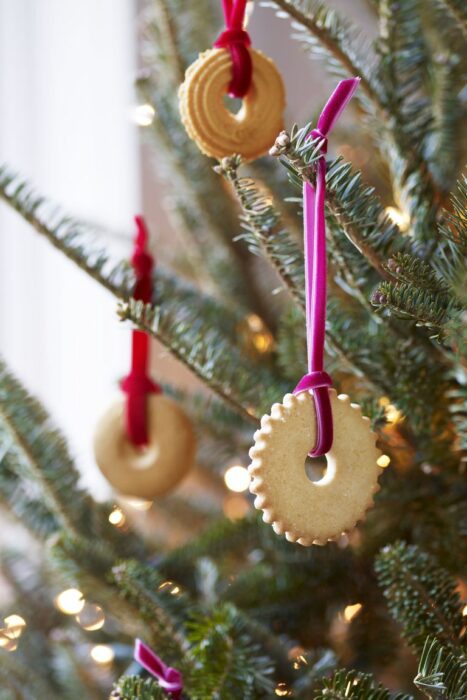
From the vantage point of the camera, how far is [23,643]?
0.50 meters

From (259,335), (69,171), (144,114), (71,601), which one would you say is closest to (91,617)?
(71,601)

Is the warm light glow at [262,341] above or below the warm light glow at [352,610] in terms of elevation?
above

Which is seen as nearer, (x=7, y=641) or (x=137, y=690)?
(x=137, y=690)

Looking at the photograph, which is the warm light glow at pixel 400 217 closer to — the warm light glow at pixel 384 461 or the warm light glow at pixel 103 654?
the warm light glow at pixel 384 461

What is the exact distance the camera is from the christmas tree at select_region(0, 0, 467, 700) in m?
0.34

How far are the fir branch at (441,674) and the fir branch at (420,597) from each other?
0.09ft

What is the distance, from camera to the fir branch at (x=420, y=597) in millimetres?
347

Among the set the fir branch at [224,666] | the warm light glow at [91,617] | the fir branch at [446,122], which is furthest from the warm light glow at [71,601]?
the fir branch at [446,122]

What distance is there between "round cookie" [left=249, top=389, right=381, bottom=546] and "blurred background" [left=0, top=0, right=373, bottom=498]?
557mm

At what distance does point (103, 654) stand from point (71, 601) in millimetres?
40

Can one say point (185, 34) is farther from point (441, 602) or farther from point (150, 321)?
point (441, 602)

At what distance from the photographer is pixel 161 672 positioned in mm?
363

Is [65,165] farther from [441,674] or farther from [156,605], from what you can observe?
[441,674]

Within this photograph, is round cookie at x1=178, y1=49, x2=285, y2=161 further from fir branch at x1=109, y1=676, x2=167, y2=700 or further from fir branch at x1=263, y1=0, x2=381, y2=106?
fir branch at x1=109, y1=676, x2=167, y2=700
